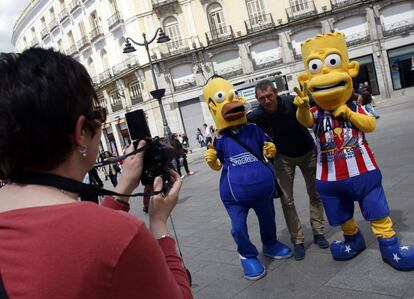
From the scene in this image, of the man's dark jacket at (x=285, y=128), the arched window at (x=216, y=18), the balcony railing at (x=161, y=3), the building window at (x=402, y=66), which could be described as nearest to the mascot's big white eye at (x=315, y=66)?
the man's dark jacket at (x=285, y=128)

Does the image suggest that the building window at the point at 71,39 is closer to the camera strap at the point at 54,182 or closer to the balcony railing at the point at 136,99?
the balcony railing at the point at 136,99

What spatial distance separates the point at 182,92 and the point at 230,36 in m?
4.93

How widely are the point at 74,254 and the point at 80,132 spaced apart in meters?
0.38

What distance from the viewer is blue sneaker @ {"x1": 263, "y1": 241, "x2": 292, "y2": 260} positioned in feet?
13.9

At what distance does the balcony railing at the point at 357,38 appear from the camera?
26.3 m

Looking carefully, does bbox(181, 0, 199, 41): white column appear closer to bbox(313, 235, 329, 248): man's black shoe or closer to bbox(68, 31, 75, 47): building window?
bbox(68, 31, 75, 47): building window

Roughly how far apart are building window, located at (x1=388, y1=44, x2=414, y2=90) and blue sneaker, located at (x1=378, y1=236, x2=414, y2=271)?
2551 cm

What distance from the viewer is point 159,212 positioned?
160cm

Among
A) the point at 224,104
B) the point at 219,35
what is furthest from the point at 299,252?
the point at 219,35

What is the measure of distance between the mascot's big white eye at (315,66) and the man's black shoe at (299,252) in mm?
1699

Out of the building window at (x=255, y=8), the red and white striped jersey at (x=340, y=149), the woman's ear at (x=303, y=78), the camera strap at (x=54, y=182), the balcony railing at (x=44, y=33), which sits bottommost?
the red and white striped jersey at (x=340, y=149)

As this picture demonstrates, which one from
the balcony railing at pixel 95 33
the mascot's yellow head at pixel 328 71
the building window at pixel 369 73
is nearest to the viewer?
the mascot's yellow head at pixel 328 71

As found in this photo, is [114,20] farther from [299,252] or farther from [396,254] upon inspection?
[396,254]

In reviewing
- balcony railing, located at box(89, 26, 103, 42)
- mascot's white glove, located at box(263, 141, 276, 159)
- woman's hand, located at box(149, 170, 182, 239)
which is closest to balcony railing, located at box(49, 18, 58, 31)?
balcony railing, located at box(89, 26, 103, 42)
